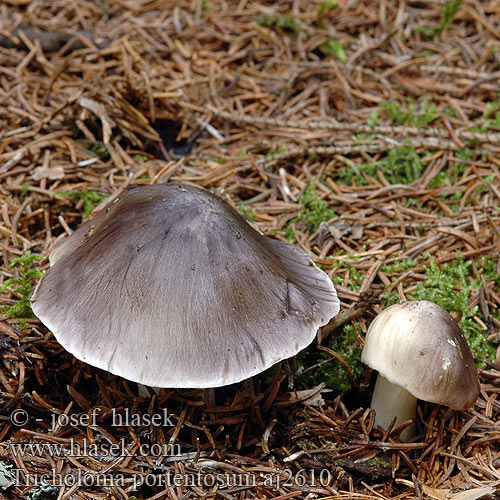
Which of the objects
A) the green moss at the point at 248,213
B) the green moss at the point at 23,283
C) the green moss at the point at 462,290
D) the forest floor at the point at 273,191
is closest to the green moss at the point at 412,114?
the forest floor at the point at 273,191

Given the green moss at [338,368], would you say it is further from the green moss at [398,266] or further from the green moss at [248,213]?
the green moss at [248,213]

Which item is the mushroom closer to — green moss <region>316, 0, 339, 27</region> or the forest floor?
the forest floor

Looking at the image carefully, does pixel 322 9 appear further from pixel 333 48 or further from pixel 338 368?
pixel 338 368

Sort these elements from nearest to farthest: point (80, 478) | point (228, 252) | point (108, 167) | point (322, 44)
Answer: point (80, 478)
point (228, 252)
point (108, 167)
point (322, 44)

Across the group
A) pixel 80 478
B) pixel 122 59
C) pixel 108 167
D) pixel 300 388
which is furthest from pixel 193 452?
pixel 122 59

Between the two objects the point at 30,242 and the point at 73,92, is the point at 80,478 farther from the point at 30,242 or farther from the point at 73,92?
the point at 73,92
